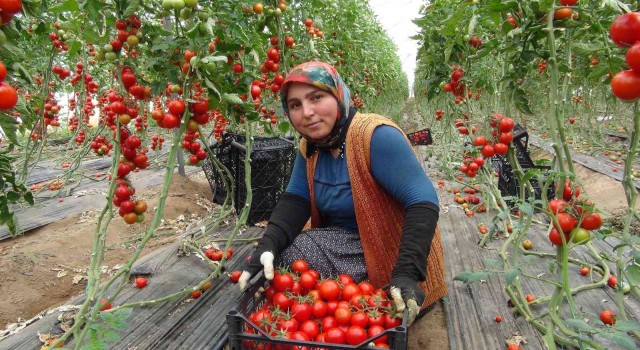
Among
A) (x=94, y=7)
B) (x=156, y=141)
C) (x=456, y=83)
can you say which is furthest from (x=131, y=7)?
(x=156, y=141)

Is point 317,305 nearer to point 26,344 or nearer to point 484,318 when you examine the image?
point 484,318

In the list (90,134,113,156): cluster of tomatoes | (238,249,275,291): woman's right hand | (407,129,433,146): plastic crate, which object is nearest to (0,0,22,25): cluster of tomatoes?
(238,249,275,291): woman's right hand

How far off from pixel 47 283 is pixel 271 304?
195cm

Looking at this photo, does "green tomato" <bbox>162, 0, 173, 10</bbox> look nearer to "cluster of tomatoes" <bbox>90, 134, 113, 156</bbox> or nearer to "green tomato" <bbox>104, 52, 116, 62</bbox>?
"green tomato" <bbox>104, 52, 116, 62</bbox>

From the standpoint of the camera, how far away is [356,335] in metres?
1.20

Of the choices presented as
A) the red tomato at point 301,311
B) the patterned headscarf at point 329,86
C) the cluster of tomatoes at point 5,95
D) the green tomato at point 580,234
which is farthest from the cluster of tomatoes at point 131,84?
the green tomato at point 580,234

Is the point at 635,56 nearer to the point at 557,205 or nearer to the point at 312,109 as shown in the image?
the point at 557,205

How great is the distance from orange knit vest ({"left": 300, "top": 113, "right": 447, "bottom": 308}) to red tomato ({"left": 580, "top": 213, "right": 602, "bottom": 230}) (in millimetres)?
714

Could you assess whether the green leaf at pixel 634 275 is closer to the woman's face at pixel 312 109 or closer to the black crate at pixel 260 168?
the woman's face at pixel 312 109

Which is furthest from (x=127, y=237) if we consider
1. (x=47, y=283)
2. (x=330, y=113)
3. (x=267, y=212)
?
(x=330, y=113)

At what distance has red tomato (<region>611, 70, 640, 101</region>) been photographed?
27.1 inches

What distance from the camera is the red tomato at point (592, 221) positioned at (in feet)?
3.66

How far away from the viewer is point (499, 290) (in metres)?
2.15

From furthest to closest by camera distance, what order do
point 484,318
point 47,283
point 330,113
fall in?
point 47,283 → point 484,318 → point 330,113
